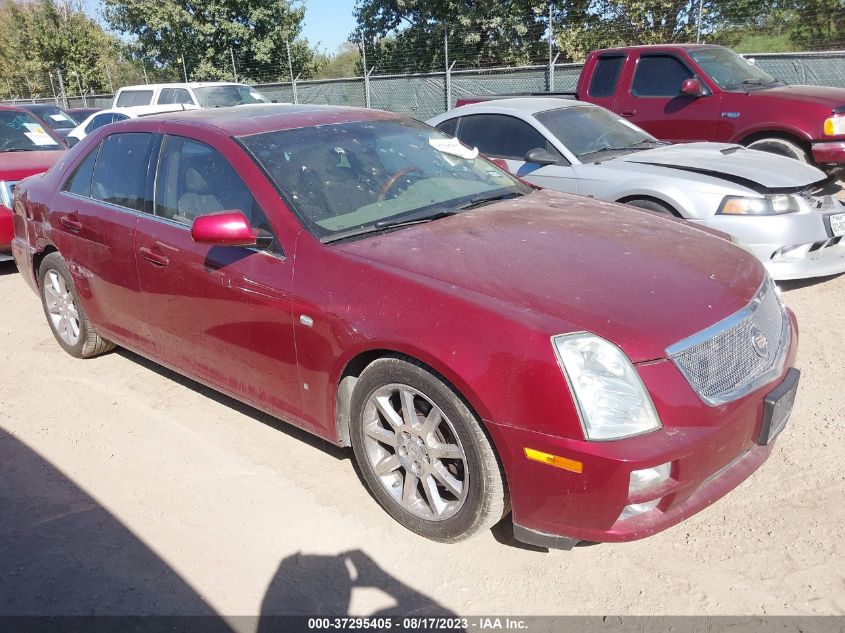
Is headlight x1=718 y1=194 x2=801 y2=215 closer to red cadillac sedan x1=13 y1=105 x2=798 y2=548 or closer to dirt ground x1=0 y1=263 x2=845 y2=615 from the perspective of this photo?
dirt ground x1=0 y1=263 x2=845 y2=615

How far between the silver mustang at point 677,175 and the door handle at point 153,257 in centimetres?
343

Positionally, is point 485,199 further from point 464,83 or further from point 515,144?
point 464,83

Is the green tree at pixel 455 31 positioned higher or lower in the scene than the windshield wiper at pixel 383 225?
higher

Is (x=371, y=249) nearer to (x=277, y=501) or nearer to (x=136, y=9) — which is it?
(x=277, y=501)

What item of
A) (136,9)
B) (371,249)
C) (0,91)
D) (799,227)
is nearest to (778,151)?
(799,227)

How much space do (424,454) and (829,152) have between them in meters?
6.53

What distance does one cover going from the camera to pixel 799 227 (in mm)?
5297

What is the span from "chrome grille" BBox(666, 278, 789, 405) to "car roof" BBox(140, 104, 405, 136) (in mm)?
2330

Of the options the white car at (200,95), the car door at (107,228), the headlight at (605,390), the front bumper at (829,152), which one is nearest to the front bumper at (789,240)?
the front bumper at (829,152)

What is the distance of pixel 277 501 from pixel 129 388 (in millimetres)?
1838

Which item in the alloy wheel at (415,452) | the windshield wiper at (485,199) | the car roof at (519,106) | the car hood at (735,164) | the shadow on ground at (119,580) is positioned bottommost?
the shadow on ground at (119,580)

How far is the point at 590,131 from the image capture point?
666cm

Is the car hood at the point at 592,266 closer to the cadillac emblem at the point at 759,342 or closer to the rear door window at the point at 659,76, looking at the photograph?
the cadillac emblem at the point at 759,342

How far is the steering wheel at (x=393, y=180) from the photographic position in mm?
3629
